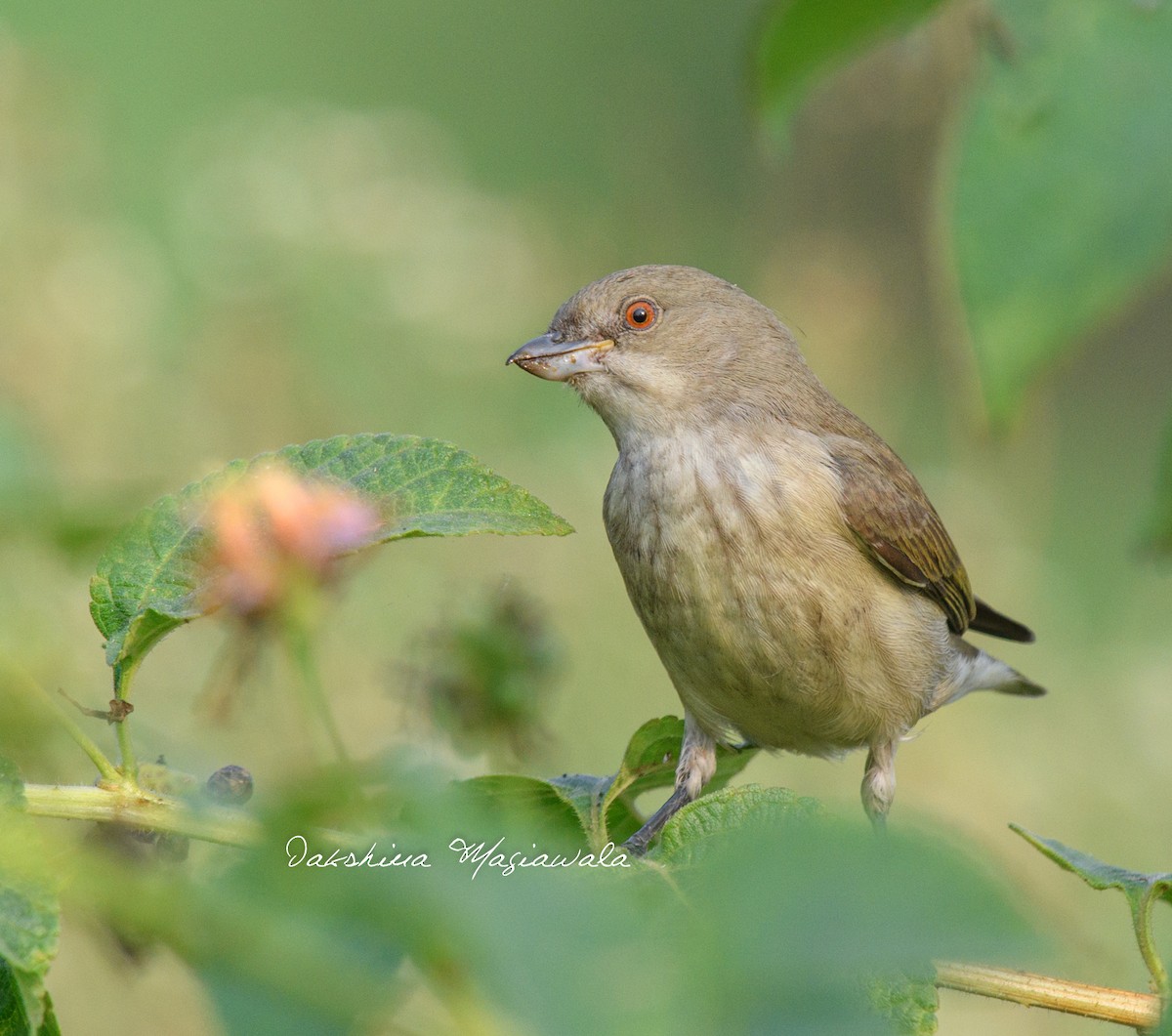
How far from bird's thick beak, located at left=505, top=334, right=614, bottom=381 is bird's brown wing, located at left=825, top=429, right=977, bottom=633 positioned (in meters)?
0.78

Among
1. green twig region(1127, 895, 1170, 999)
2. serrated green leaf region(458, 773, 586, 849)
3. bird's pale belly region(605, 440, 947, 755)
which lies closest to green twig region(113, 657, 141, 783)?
serrated green leaf region(458, 773, 586, 849)

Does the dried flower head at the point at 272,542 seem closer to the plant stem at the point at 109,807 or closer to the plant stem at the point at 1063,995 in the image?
the plant stem at the point at 109,807

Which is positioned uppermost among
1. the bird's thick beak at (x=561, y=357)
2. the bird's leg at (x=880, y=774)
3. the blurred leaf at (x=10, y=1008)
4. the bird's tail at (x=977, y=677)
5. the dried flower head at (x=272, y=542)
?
the bird's thick beak at (x=561, y=357)

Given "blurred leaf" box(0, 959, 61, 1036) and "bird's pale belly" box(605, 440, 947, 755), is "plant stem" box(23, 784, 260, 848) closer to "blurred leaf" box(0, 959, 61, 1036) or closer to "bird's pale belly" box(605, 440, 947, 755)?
"blurred leaf" box(0, 959, 61, 1036)

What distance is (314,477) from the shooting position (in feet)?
6.49

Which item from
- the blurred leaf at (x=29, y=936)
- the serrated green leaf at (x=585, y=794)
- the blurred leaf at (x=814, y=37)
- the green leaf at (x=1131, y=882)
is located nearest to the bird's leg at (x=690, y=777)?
the serrated green leaf at (x=585, y=794)

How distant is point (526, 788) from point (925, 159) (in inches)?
327

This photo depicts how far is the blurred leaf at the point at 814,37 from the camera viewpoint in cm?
173

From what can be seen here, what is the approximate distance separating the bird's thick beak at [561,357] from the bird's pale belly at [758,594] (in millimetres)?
325

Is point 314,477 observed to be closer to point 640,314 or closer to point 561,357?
point 561,357

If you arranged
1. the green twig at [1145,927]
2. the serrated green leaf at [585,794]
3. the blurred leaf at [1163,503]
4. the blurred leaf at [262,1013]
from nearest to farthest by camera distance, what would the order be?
1. the blurred leaf at [262,1013]
2. the blurred leaf at [1163,503]
3. the green twig at [1145,927]
4. the serrated green leaf at [585,794]

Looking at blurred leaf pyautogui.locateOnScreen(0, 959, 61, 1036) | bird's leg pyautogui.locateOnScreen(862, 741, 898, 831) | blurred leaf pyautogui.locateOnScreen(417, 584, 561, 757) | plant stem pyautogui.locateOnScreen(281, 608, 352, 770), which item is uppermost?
plant stem pyautogui.locateOnScreen(281, 608, 352, 770)

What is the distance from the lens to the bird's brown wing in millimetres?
4328

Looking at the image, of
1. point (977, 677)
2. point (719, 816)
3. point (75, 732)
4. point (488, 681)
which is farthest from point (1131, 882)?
point (977, 677)
